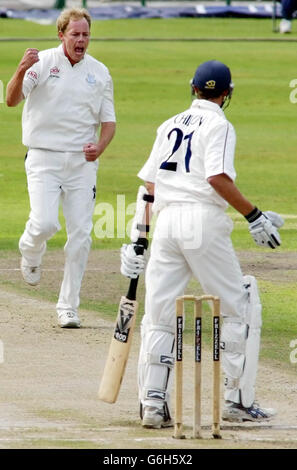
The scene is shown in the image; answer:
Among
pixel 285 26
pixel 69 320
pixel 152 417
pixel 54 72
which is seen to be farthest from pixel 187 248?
pixel 285 26

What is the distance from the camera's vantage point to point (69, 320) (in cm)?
1029

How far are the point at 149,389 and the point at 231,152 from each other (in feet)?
4.44

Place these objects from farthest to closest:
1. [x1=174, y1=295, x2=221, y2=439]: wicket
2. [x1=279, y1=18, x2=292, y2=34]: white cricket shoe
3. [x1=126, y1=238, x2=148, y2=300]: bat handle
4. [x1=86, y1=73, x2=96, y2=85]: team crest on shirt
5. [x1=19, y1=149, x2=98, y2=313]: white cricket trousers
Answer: [x1=279, y1=18, x2=292, y2=34]: white cricket shoe, [x1=86, y1=73, x2=96, y2=85]: team crest on shirt, [x1=19, y1=149, x2=98, y2=313]: white cricket trousers, [x1=126, y1=238, x2=148, y2=300]: bat handle, [x1=174, y1=295, x2=221, y2=439]: wicket

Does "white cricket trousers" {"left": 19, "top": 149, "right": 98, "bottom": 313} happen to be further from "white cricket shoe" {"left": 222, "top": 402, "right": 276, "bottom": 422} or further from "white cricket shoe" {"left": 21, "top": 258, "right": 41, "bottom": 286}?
"white cricket shoe" {"left": 222, "top": 402, "right": 276, "bottom": 422}

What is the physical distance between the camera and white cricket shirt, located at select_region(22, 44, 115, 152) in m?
10.3

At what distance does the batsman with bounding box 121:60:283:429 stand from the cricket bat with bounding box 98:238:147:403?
102mm

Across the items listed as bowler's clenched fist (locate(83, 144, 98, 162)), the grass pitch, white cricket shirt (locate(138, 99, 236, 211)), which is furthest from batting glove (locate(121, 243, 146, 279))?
bowler's clenched fist (locate(83, 144, 98, 162))

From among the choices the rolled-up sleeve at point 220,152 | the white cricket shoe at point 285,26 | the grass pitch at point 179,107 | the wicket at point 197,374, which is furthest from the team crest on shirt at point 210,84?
the white cricket shoe at point 285,26

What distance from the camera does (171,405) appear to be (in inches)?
307

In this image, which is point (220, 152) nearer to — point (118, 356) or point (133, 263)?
point (133, 263)

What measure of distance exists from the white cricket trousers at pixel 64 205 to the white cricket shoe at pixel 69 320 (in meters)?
0.06

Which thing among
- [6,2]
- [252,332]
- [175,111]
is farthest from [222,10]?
[252,332]

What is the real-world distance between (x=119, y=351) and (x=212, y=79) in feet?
5.22

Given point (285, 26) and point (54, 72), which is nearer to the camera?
point (54, 72)
